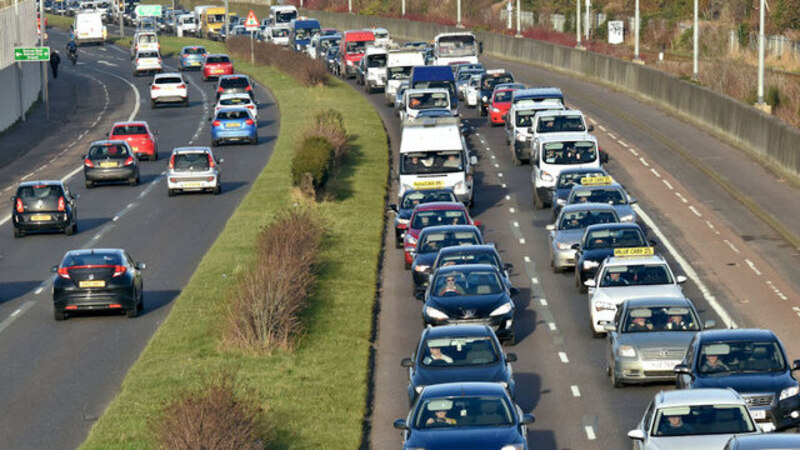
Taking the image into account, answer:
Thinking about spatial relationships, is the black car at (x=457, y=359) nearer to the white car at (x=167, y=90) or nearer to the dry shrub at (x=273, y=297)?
the dry shrub at (x=273, y=297)

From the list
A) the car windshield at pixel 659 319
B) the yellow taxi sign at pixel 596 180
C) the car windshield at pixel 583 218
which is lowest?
the car windshield at pixel 659 319

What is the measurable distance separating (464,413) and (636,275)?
36.3ft

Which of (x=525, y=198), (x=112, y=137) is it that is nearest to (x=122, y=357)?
(x=525, y=198)

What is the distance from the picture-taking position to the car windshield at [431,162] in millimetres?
45312

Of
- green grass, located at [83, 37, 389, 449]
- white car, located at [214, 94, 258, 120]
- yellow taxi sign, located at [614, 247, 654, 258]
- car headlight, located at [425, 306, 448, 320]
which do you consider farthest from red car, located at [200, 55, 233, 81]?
car headlight, located at [425, 306, 448, 320]

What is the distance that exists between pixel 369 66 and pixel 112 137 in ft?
73.2

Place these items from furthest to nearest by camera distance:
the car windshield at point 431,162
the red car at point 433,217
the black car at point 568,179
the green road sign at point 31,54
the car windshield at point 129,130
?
the green road sign at point 31,54 < the car windshield at point 129,130 < the car windshield at point 431,162 < the black car at point 568,179 < the red car at point 433,217

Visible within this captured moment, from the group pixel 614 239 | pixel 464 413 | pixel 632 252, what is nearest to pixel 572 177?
pixel 614 239

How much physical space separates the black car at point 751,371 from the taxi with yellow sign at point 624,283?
623cm

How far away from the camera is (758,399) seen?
2131cm

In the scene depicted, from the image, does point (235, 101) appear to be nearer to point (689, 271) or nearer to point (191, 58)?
point (191, 58)

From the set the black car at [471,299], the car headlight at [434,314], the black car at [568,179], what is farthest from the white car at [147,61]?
the car headlight at [434,314]

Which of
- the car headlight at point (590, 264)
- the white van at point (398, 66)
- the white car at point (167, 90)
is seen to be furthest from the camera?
the white car at point (167, 90)

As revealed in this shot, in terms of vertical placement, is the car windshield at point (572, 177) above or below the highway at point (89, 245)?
above
